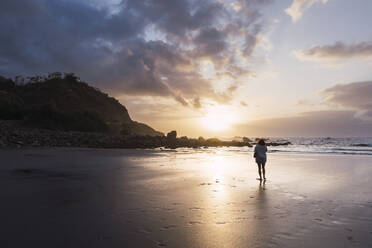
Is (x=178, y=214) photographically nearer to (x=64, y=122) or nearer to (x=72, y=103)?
(x=64, y=122)

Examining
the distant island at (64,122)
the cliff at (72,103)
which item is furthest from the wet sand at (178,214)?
the cliff at (72,103)

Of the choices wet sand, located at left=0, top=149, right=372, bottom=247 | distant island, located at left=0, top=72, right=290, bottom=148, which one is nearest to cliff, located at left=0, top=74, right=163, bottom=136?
distant island, located at left=0, top=72, right=290, bottom=148

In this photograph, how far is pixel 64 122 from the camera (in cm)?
4253

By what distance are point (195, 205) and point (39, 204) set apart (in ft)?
13.0

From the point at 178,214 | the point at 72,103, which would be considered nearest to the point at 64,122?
the point at 178,214

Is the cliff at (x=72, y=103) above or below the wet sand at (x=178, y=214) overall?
above

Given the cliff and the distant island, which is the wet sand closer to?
the distant island

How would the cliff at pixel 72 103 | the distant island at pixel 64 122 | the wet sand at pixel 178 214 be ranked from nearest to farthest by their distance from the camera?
the wet sand at pixel 178 214 < the distant island at pixel 64 122 < the cliff at pixel 72 103

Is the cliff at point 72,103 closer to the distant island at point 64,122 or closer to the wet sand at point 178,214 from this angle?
the distant island at point 64,122

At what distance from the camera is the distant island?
28625mm

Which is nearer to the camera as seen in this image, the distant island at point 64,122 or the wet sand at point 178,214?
the wet sand at point 178,214

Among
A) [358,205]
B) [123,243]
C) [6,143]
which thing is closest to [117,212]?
[123,243]

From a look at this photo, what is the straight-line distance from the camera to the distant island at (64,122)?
2862cm

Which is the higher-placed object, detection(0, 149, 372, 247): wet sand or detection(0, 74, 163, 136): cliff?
detection(0, 74, 163, 136): cliff
